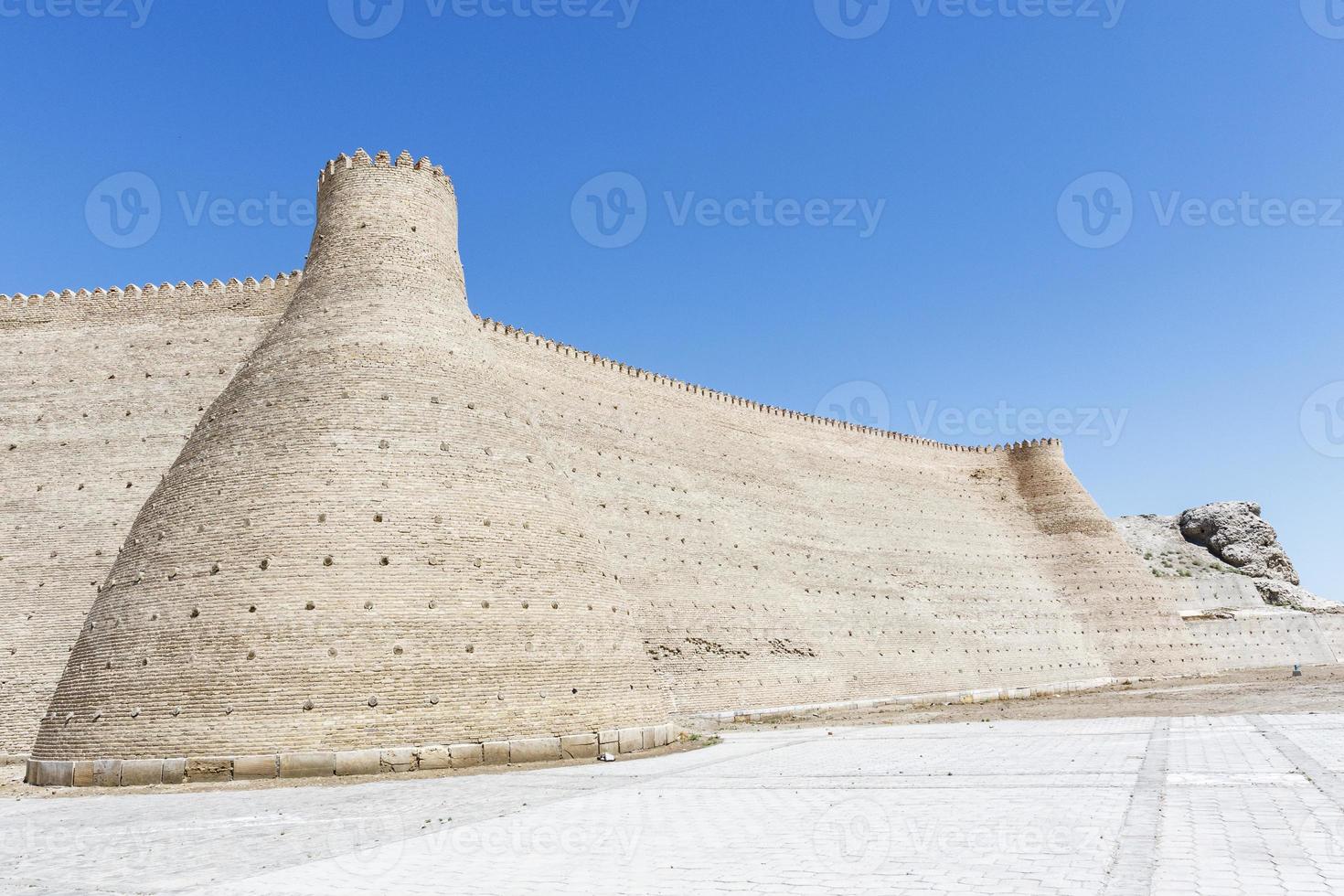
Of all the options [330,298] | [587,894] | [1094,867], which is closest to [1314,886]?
[1094,867]

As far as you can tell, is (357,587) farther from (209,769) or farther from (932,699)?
(932,699)

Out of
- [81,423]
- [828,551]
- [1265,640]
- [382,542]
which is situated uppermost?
[81,423]

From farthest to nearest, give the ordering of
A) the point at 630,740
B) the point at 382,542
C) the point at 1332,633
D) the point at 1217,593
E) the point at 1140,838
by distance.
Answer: the point at 1217,593 → the point at 1332,633 → the point at 630,740 → the point at 382,542 → the point at 1140,838

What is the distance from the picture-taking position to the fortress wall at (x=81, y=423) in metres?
16.3

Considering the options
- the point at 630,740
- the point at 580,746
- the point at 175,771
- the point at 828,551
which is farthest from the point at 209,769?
the point at 828,551

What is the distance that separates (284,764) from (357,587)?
231 cm

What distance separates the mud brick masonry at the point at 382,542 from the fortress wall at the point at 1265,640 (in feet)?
41.9

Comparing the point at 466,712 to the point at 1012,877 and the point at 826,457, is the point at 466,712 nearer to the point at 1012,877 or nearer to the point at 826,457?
the point at 1012,877

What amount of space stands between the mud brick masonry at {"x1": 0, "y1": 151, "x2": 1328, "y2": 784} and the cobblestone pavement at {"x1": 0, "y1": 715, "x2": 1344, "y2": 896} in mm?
1291

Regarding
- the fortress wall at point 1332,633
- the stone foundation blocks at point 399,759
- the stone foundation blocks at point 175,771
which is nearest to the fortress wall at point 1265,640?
the fortress wall at point 1332,633

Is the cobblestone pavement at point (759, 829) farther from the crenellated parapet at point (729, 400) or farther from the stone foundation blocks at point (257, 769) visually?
the crenellated parapet at point (729, 400)

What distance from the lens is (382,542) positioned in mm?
13062

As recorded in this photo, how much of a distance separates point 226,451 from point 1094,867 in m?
12.9

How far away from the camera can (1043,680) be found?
101 feet
